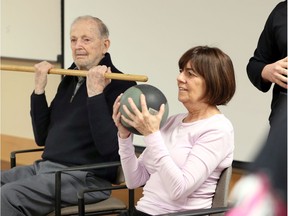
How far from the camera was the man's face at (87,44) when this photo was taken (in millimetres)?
2475

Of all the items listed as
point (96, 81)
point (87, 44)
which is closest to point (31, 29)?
point (87, 44)

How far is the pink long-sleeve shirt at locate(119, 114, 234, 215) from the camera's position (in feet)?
5.25

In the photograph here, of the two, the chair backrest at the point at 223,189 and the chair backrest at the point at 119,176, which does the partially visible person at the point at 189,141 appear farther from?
the chair backrest at the point at 119,176

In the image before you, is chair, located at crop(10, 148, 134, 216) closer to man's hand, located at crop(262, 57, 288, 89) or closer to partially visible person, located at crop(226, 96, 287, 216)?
man's hand, located at crop(262, 57, 288, 89)

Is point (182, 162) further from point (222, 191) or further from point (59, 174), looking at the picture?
point (59, 174)

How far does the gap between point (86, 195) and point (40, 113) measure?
1.85 ft

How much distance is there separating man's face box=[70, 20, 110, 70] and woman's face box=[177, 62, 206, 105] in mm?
808

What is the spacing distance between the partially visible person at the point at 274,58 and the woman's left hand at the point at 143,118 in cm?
38

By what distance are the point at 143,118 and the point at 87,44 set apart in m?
0.97

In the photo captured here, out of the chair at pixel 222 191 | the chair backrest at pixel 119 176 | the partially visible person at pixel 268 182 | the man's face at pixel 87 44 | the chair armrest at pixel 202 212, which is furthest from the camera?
the man's face at pixel 87 44

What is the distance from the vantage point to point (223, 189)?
171 centimetres

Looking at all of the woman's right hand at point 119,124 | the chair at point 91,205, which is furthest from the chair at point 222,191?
the chair at point 91,205

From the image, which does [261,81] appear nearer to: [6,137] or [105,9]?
[105,9]

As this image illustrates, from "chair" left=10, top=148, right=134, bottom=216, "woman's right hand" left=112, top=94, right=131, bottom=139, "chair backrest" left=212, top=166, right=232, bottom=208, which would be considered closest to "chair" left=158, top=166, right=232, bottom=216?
"chair backrest" left=212, top=166, right=232, bottom=208
